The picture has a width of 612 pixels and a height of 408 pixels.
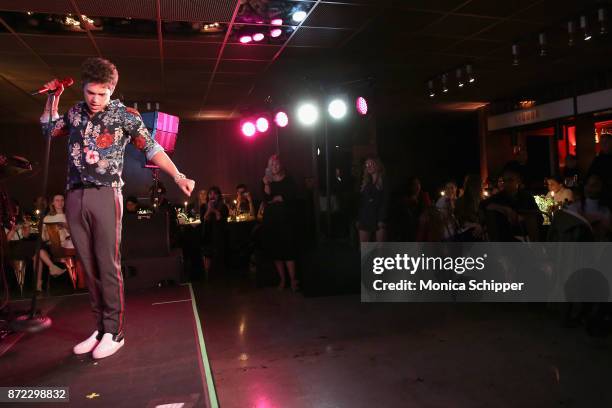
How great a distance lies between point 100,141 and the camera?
205 cm

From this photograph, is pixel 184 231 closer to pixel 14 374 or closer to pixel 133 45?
pixel 133 45

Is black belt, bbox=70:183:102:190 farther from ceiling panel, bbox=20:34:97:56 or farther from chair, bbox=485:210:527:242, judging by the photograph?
chair, bbox=485:210:527:242

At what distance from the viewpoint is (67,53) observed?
505cm

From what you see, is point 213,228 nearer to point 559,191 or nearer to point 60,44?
point 60,44

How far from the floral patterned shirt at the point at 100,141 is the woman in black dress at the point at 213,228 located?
13.9 feet

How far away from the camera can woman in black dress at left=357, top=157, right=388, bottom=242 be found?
16.2ft

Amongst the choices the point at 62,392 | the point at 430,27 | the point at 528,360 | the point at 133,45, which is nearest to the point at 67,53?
the point at 133,45

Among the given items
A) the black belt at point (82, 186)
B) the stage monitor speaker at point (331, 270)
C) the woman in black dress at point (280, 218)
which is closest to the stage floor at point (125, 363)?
the black belt at point (82, 186)

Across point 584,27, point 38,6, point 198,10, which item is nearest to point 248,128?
point 198,10

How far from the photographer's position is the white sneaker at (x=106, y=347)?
202cm

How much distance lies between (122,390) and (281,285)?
3.63 meters

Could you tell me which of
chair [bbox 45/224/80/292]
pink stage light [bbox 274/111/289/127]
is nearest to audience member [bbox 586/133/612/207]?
pink stage light [bbox 274/111/289/127]

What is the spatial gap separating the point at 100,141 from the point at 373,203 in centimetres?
345

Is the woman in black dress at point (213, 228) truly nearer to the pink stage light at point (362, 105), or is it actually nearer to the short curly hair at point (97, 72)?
the pink stage light at point (362, 105)
